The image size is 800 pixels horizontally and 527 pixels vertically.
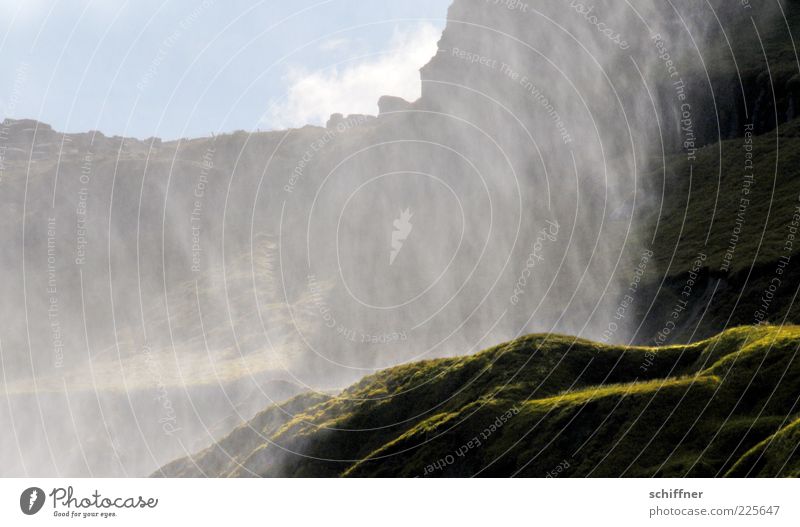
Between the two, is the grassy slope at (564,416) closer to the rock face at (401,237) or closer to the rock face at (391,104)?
the rock face at (401,237)

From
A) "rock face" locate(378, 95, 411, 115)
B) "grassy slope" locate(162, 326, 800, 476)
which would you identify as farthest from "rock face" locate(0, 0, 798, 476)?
"grassy slope" locate(162, 326, 800, 476)

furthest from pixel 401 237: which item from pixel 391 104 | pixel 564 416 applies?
pixel 564 416

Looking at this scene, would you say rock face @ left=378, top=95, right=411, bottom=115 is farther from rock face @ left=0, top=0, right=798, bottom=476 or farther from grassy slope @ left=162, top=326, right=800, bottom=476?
grassy slope @ left=162, top=326, right=800, bottom=476

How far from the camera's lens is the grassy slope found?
33.3 m

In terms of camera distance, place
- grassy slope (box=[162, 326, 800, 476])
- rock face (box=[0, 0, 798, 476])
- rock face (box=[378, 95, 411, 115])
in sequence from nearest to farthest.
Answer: grassy slope (box=[162, 326, 800, 476]) → rock face (box=[0, 0, 798, 476]) → rock face (box=[378, 95, 411, 115])

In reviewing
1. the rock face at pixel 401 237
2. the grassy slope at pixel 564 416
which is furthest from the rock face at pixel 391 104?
the grassy slope at pixel 564 416

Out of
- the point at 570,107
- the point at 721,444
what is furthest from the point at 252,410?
the point at 570,107

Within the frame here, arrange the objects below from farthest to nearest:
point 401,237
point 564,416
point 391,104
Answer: point 391,104 < point 401,237 < point 564,416

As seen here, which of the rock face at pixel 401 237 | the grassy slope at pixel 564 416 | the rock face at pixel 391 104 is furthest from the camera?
the rock face at pixel 391 104

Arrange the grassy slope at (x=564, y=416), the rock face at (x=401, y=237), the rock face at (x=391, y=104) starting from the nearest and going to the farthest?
the grassy slope at (x=564, y=416) → the rock face at (x=401, y=237) → the rock face at (x=391, y=104)

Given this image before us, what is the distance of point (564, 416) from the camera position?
3775 centimetres

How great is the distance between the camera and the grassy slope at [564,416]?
33344 mm

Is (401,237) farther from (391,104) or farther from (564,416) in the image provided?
(564,416)

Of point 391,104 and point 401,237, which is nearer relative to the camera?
point 401,237
